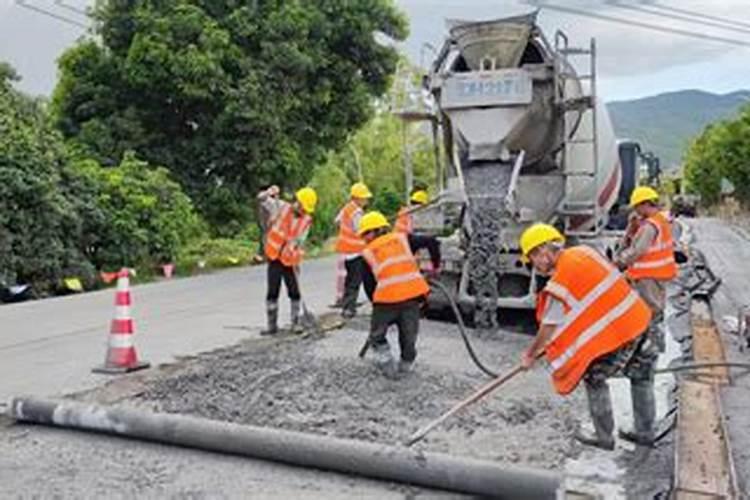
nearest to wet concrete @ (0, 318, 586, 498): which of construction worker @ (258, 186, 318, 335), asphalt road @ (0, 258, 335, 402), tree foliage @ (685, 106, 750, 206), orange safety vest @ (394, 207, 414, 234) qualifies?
asphalt road @ (0, 258, 335, 402)

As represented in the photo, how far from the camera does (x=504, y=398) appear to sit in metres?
7.63

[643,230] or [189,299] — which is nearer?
[643,230]

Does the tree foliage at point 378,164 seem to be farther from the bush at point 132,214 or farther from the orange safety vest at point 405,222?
the orange safety vest at point 405,222

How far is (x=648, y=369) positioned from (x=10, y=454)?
4.07 meters

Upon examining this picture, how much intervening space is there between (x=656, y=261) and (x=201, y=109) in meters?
16.2

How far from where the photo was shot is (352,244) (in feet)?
38.6

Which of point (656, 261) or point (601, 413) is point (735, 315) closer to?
point (656, 261)

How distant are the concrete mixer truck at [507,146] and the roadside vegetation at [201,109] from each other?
8.79 m

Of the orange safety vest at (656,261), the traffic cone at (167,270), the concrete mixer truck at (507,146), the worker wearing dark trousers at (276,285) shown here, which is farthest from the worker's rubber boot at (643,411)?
the traffic cone at (167,270)

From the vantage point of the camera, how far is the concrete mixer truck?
10.8 m

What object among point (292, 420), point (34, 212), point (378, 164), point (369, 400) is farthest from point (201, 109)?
point (378, 164)

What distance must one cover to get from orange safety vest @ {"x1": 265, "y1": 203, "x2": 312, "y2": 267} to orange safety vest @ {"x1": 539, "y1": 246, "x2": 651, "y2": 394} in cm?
477

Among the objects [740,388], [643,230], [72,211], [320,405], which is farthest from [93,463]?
[72,211]

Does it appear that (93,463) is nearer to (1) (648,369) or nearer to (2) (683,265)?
(1) (648,369)
